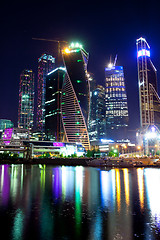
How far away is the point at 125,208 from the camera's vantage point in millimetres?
22656

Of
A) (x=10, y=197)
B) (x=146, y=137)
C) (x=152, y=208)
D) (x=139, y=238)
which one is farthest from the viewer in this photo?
(x=146, y=137)

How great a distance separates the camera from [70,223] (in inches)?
692

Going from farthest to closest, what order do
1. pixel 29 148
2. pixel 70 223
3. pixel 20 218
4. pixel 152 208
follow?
pixel 29 148
pixel 152 208
pixel 20 218
pixel 70 223

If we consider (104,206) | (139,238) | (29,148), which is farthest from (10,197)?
(29,148)

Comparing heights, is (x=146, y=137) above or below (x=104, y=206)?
above

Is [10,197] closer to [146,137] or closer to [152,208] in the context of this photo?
[152,208]

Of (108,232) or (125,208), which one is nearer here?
(108,232)

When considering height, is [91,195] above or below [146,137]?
below

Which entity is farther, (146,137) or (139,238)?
(146,137)

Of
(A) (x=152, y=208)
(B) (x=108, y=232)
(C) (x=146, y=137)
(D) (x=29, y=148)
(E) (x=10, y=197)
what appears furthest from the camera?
(C) (x=146, y=137)

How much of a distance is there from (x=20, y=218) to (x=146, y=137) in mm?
184868

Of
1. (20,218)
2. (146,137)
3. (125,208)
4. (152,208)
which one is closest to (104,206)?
(125,208)

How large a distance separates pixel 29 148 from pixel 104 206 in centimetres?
14563

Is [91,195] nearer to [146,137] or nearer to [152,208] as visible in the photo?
[152,208]
